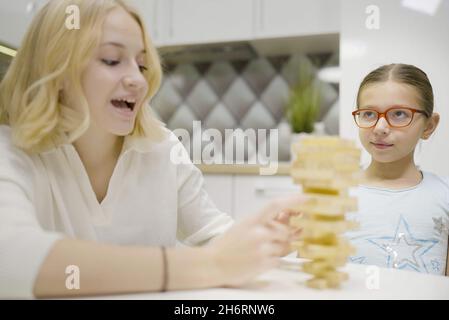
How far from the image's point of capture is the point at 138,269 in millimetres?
346

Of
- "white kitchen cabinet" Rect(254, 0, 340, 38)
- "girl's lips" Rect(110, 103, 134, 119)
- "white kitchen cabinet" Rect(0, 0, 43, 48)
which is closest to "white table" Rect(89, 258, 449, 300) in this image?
"girl's lips" Rect(110, 103, 134, 119)

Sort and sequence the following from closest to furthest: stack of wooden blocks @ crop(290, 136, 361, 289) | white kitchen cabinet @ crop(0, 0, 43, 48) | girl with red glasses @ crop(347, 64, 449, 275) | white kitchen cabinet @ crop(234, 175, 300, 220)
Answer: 1. stack of wooden blocks @ crop(290, 136, 361, 289)
2. girl with red glasses @ crop(347, 64, 449, 275)
3. white kitchen cabinet @ crop(0, 0, 43, 48)
4. white kitchen cabinet @ crop(234, 175, 300, 220)

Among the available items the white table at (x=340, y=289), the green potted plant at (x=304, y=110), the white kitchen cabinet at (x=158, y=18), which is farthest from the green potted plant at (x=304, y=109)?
the white table at (x=340, y=289)

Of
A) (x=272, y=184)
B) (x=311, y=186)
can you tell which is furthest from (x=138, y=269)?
(x=272, y=184)

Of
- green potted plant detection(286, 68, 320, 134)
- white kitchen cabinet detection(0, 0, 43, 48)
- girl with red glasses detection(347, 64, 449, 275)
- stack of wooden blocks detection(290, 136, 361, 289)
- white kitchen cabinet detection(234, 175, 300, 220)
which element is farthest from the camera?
green potted plant detection(286, 68, 320, 134)

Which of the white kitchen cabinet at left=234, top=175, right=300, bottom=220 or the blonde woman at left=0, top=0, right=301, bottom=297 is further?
the white kitchen cabinet at left=234, top=175, right=300, bottom=220

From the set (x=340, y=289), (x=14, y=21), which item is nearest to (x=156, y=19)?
(x=14, y=21)

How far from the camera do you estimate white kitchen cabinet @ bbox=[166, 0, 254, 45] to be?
158cm

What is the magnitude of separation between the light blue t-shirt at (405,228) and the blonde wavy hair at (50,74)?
343 mm

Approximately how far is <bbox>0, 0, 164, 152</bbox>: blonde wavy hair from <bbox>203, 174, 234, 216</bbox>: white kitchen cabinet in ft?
2.03

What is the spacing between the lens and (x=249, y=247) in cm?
36

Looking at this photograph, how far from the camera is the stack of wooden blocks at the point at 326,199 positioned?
34 cm

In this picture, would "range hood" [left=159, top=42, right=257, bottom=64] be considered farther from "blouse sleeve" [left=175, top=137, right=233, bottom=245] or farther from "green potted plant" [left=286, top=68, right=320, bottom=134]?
"blouse sleeve" [left=175, top=137, right=233, bottom=245]
